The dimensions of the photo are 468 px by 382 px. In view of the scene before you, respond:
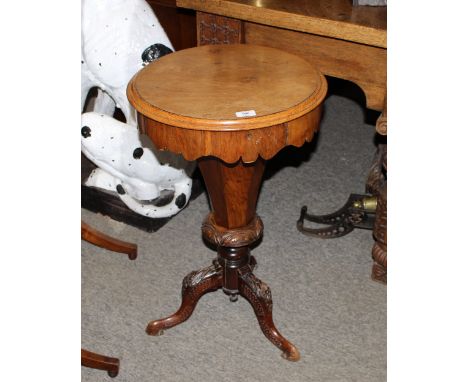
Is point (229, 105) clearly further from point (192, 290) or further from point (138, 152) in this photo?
point (138, 152)

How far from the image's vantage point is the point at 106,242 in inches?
97.7

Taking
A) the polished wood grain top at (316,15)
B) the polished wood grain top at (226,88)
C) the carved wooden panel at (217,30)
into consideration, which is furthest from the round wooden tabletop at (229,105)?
the carved wooden panel at (217,30)

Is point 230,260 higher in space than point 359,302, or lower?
higher

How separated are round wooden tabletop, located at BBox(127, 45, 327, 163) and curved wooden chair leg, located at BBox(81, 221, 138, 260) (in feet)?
2.36

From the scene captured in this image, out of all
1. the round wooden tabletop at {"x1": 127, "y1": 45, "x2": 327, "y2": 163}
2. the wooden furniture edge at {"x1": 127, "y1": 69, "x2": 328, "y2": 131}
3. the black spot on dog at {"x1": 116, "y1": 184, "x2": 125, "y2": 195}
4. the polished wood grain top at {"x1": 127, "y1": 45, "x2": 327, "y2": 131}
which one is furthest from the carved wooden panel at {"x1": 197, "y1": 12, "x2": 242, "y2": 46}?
the black spot on dog at {"x1": 116, "y1": 184, "x2": 125, "y2": 195}

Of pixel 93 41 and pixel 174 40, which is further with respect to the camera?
pixel 174 40

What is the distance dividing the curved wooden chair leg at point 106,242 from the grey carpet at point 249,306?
0.14 ft

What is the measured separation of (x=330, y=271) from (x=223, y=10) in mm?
965

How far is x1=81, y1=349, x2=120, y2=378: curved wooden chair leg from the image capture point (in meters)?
1.99

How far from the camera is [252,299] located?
215cm

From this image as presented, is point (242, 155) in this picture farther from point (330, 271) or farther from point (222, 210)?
point (330, 271)

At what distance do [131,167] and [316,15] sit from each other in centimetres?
92
